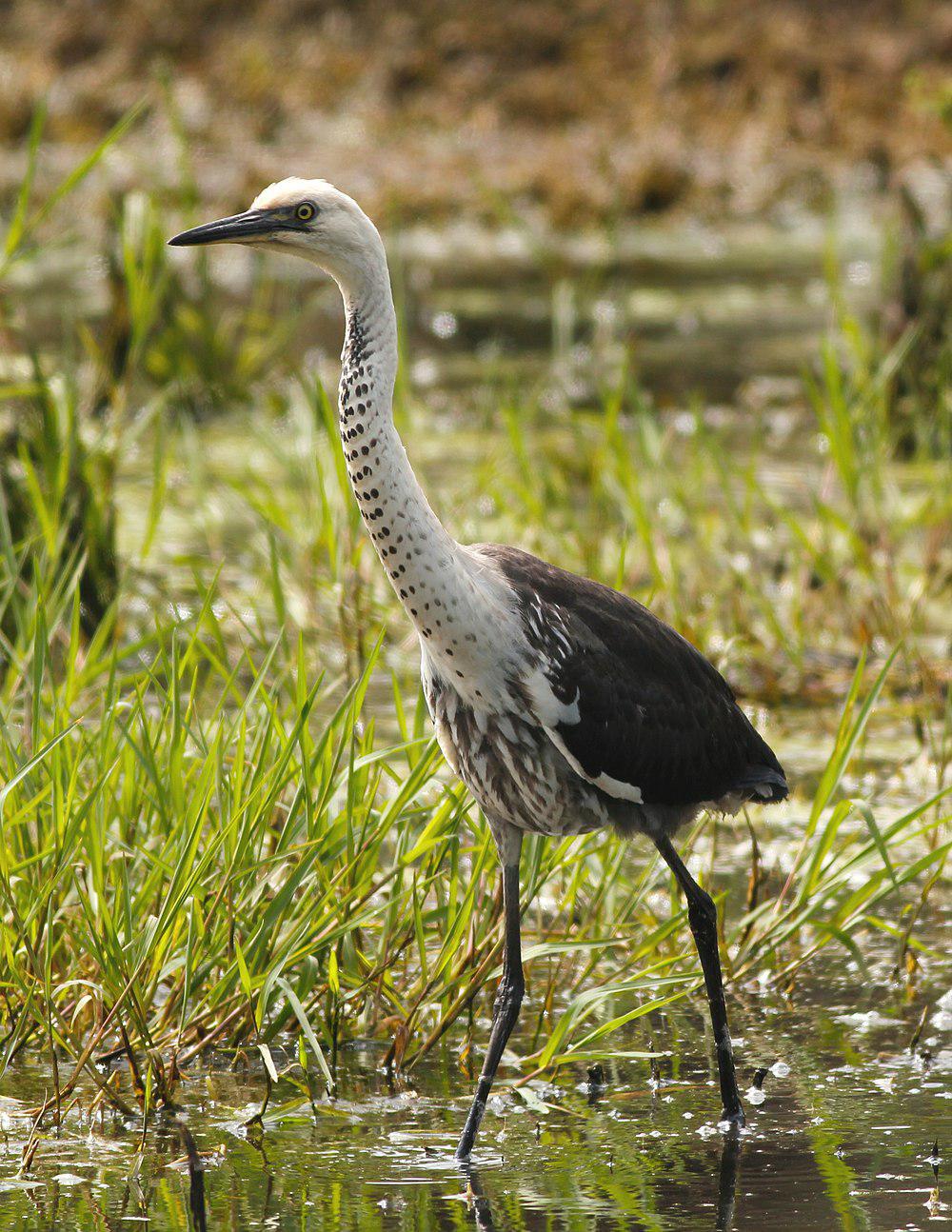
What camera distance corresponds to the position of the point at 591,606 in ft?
12.8

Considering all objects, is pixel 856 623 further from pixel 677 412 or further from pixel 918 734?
pixel 677 412

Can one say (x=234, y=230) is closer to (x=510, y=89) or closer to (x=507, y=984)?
(x=507, y=984)

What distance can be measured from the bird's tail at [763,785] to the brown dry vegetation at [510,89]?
38.3 feet

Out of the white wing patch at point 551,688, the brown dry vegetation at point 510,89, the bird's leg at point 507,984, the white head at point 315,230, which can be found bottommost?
the bird's leg at point 507,984

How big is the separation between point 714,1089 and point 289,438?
527 cm

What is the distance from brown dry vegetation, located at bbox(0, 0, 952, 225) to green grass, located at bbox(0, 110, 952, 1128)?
7.80m

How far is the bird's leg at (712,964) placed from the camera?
3.87 metres

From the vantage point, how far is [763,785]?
411cm

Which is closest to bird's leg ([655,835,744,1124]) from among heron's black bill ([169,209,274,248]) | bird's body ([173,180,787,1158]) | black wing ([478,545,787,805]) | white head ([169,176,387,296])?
bird's body ([173,180,787,1158])

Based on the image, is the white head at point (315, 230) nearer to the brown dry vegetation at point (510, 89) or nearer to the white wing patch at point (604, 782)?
the white wing patch at point (604, 782)

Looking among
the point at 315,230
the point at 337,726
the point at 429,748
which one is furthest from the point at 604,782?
the point at 315,230

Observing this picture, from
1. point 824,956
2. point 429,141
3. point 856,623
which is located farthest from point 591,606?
point 429,141

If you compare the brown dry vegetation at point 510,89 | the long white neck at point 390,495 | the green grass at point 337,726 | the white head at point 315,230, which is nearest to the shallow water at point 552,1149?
the green grass at point 337,726

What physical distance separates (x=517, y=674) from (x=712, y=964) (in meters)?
0.80
